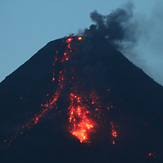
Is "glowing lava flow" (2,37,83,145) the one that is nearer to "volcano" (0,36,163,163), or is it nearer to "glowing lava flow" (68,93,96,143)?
"volcano" (0,36,163,163)

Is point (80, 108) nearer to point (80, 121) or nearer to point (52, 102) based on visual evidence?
point (80, 121)

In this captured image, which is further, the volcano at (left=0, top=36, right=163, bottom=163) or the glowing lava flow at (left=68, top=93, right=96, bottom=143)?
the glowing lava flow at (left=68, top=93, right=96, bottom=143)

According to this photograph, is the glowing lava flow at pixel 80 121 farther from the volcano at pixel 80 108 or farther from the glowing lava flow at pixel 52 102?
the glowing lava flow at pixel 52 102

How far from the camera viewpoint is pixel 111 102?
64.8 m

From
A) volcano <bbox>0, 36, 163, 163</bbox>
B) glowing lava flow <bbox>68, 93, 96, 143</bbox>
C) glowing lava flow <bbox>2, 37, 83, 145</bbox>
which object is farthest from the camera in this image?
glowing lava flow <bbox>2, 37, 83, 145</bbox>

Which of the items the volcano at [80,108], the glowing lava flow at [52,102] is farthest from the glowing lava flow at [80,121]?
the glowing lava flow at [52,102]

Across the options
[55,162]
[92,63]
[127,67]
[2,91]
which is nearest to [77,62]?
[92,63]

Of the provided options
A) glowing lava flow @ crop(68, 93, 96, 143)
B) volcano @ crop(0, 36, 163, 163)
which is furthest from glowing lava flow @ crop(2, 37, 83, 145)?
glowing lava flow @ crop(68, 93, 96, 143)

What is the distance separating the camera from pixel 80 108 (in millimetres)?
63281

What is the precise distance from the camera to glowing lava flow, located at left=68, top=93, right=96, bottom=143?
58403 mm

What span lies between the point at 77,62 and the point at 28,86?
8.96 m

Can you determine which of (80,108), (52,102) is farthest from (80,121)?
(52,102)

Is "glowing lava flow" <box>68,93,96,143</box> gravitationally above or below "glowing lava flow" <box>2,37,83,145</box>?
below

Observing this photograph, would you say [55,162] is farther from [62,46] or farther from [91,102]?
[62,46]
